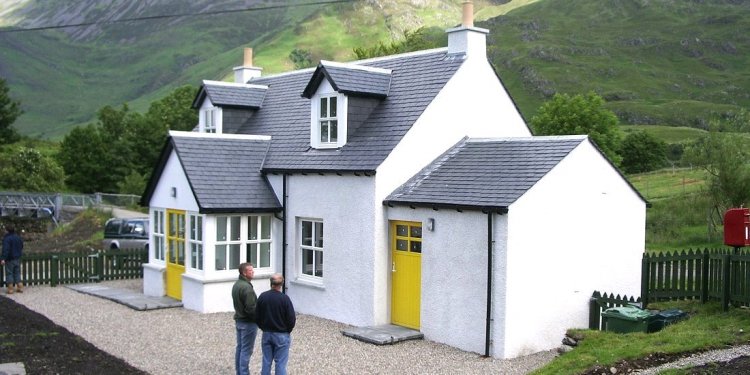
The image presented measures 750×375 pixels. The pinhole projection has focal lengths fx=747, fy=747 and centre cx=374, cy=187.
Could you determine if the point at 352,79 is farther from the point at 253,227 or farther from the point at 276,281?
the point at 276,281

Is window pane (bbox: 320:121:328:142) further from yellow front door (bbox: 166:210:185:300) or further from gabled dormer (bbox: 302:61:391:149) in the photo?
yellow front door (bbox: 166:210:185:300)

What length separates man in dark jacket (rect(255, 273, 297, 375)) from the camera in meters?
10.9

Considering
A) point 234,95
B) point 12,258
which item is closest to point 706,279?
point 234,95

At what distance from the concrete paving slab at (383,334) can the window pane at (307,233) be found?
3364mm

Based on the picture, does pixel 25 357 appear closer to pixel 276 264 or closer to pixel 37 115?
pixel 276 264

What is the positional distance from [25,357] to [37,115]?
634ft

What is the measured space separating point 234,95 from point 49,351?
11.3m

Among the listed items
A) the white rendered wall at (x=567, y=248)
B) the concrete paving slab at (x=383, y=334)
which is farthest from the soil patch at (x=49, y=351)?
the white rendered wall at (x=567, y=248)

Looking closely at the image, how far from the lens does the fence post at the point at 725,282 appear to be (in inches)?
571

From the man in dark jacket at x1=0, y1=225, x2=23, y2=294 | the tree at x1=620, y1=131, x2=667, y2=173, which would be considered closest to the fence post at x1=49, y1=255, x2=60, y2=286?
the man in dark jacket at x1=0, y1=225, x2=23, y2=294

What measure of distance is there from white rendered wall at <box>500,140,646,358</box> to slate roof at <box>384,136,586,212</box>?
26 cm

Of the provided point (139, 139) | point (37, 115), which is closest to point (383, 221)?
point (139, 139)

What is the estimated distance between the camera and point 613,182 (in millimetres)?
15734

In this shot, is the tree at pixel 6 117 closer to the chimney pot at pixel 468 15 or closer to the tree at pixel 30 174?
the tree at pixel 30 174
